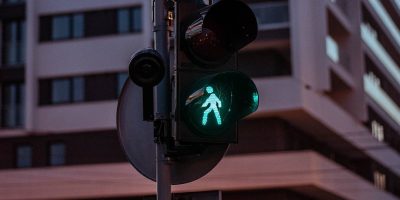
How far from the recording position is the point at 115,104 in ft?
117

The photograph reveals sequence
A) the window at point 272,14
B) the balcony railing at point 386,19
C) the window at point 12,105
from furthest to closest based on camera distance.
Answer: the balcony railing at point 386,19 → the window at point 12,105 → the window at point 272,14

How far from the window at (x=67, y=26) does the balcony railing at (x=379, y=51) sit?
13.4 m

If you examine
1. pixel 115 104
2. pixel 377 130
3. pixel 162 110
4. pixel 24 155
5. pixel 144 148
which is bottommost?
pixel 24 155

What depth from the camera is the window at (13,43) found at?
3766cm

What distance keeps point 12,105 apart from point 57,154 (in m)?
2.89

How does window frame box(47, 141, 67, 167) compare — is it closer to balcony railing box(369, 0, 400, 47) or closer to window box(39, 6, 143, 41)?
window box(39, 6, 143, 41)

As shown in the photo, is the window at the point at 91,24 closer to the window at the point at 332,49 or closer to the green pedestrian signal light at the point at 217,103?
the window at the point at 332,49

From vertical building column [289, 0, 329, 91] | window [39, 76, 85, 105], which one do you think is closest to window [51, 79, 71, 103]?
window [39, 76, 85, 105]

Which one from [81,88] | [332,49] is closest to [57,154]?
[81,88]

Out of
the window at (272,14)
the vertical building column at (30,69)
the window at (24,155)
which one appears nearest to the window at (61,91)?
the vertical building column at (30,69)

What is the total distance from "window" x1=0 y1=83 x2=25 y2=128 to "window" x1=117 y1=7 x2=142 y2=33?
4.87 meters

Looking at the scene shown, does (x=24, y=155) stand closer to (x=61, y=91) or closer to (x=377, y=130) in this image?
(x=61, y=91)

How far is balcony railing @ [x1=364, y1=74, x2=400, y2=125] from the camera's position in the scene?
43.3 metres

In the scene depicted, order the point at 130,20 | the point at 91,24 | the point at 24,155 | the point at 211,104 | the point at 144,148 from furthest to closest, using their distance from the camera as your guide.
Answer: the point at 24,155 < the point at 91,24 < the point at 130,20 < the point at 144,148 < the point at 211,104
